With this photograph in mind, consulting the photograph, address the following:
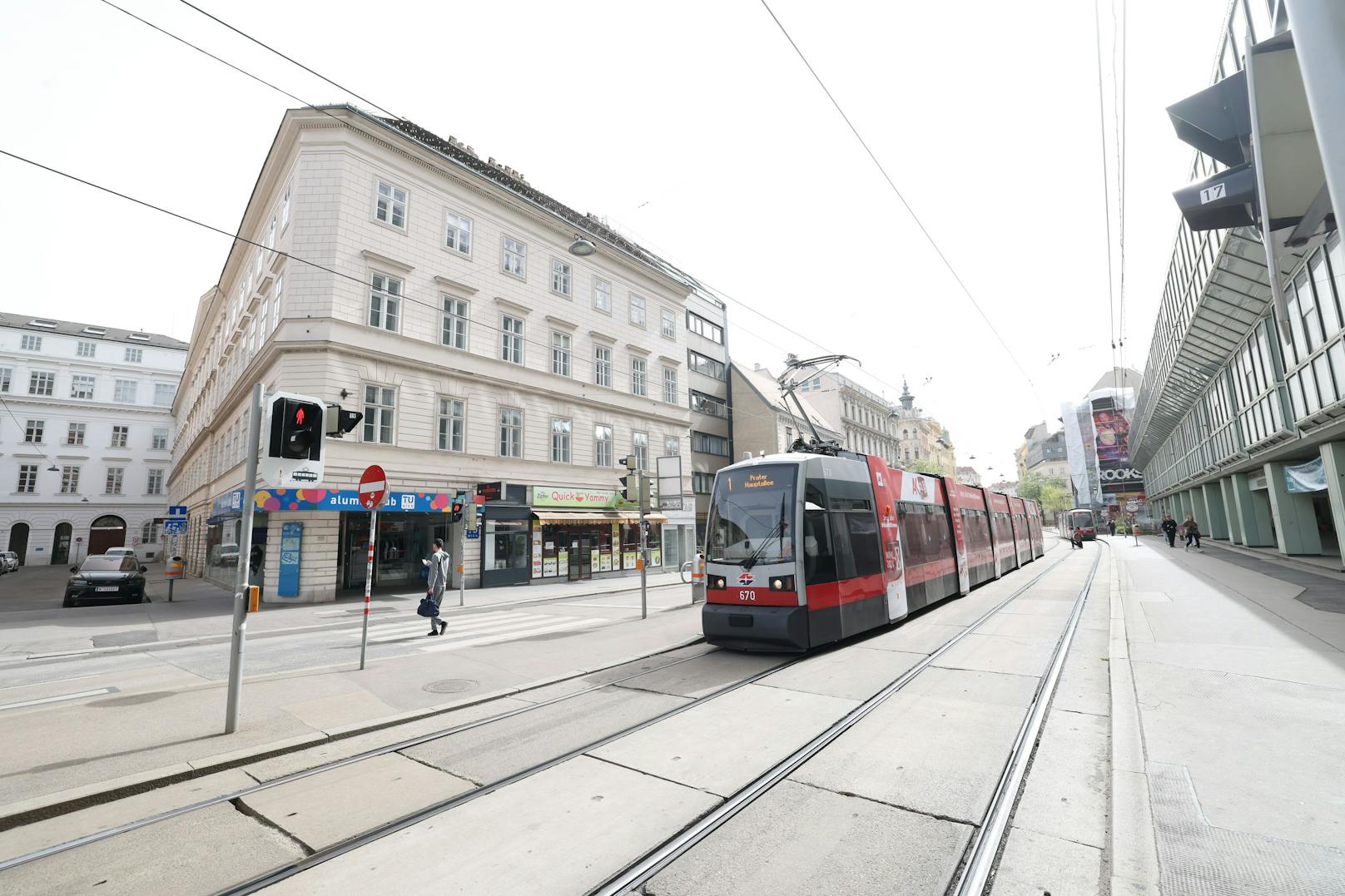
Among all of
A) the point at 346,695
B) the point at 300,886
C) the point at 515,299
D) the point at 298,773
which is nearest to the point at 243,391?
the point at 515,299

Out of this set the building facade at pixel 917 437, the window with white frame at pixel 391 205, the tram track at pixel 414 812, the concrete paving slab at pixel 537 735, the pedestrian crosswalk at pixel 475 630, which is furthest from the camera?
the building facade at pixel 917 437

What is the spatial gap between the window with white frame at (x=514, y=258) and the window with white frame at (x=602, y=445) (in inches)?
292

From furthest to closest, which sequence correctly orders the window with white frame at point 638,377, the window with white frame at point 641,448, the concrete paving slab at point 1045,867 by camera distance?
1. the window with white frame at point 638,377
2. the window with white frame at point 641,448
3. the concrete paving slab at point 1045,867

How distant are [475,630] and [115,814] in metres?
8.06

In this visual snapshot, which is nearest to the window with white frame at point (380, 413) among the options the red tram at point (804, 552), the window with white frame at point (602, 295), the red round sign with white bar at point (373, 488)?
the window with white frame at point (602, 295)

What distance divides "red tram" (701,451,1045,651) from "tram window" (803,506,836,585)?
14 millimetres

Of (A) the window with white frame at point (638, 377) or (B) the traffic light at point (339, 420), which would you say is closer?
(B) the traffic light at point (339, 420)

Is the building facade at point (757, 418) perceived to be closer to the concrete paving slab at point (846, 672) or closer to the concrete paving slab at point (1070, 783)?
the concrete paving slab at point (846, 672)

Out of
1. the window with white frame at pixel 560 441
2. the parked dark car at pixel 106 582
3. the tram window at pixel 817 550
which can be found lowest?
the parked dark car at pixel 106 582

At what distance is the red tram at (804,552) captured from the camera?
825cm

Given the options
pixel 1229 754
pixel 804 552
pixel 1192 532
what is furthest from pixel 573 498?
pixel 1192 532

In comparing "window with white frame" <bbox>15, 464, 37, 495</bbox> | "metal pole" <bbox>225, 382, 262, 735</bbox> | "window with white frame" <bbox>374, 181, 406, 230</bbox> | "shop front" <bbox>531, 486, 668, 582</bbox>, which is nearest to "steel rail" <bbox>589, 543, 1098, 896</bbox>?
"metal pole" <bbox>225, 382, 262, 735</bbox>

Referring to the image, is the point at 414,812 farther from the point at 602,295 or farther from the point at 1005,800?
the point at 602,295

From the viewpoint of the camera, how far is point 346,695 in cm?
689
